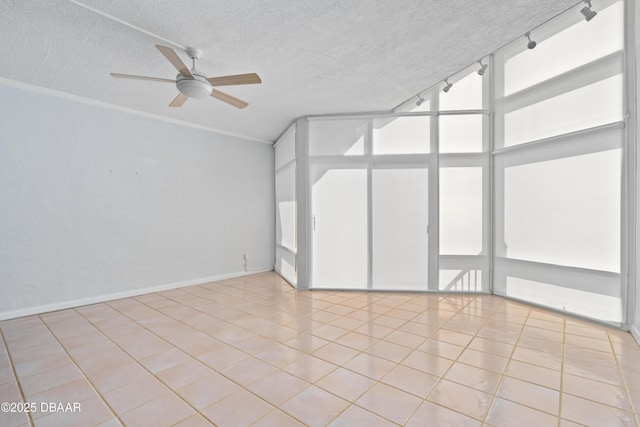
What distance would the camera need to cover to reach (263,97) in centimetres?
391

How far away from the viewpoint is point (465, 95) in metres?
4.43

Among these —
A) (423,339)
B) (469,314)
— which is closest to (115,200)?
(423,339)

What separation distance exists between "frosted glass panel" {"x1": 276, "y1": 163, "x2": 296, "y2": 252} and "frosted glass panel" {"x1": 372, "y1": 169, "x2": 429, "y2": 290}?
149 cm

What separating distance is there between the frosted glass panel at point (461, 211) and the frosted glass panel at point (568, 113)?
0.72 meters

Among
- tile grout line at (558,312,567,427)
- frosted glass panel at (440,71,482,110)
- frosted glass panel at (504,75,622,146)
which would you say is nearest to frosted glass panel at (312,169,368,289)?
frosted glass panel at (440,71,482,110)

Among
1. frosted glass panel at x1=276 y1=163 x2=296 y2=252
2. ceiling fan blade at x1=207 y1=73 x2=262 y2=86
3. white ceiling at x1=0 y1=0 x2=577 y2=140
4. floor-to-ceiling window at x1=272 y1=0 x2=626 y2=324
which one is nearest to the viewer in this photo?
white ceiling at x1=0 y1=0 x2=577 y2=140

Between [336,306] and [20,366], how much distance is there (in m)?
3.09

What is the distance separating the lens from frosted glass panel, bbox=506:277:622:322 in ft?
10.4

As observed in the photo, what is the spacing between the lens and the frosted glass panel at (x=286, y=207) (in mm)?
5264

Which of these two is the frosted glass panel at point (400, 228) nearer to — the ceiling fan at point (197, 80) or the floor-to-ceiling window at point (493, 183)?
the floor-to-ceiling window at point (493, 183)

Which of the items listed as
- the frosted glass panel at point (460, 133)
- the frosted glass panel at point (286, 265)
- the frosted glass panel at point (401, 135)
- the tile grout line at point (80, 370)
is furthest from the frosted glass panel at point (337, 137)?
the tile grout line at point (80, 370)

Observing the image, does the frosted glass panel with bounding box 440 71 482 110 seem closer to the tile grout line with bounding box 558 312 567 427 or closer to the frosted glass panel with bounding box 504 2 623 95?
the frosted glass panel with bounding box 504 2 623 95

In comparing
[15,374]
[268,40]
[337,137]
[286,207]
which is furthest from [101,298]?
[337,137]

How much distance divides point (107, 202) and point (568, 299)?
6.20 m
